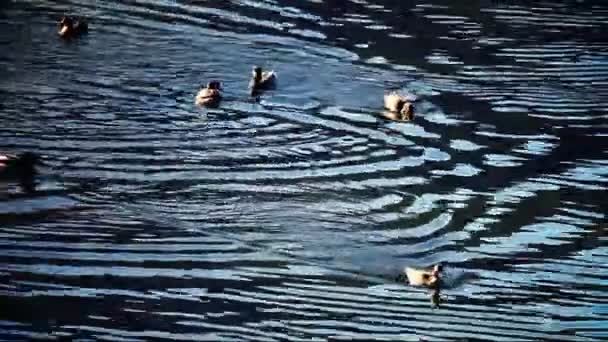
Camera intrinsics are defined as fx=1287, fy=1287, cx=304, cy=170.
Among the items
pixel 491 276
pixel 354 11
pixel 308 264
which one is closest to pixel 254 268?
pixel 308 264

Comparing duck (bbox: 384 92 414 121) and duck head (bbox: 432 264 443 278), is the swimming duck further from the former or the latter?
duck (bbox: 384 92 414 121)

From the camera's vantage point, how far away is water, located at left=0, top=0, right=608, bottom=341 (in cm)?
1130

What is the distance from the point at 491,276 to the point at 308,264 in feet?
5.71

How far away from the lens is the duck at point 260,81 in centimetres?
1700

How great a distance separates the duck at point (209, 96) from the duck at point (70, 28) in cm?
310

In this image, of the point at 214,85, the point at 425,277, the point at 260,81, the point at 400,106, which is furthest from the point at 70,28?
the point at 425,277

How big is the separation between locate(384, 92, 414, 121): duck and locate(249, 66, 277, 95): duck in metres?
1.59

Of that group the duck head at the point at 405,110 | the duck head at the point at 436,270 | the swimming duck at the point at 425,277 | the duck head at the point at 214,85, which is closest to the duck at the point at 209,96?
the duck head at the point at 214,85

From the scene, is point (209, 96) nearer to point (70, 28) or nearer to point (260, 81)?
point (260, 81)

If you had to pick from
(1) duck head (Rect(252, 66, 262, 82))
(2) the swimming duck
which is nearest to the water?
(2) the swimming duck

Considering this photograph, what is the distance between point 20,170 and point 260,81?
166 inches

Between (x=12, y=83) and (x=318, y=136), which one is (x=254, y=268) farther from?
(x=12, y=83)

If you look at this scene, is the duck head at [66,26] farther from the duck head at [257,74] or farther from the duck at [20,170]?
the duck at [20,170]

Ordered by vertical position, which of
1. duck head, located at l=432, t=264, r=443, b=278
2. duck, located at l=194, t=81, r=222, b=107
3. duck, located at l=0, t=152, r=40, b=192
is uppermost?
duck, located at l=194, t=81, r=222, b=107
